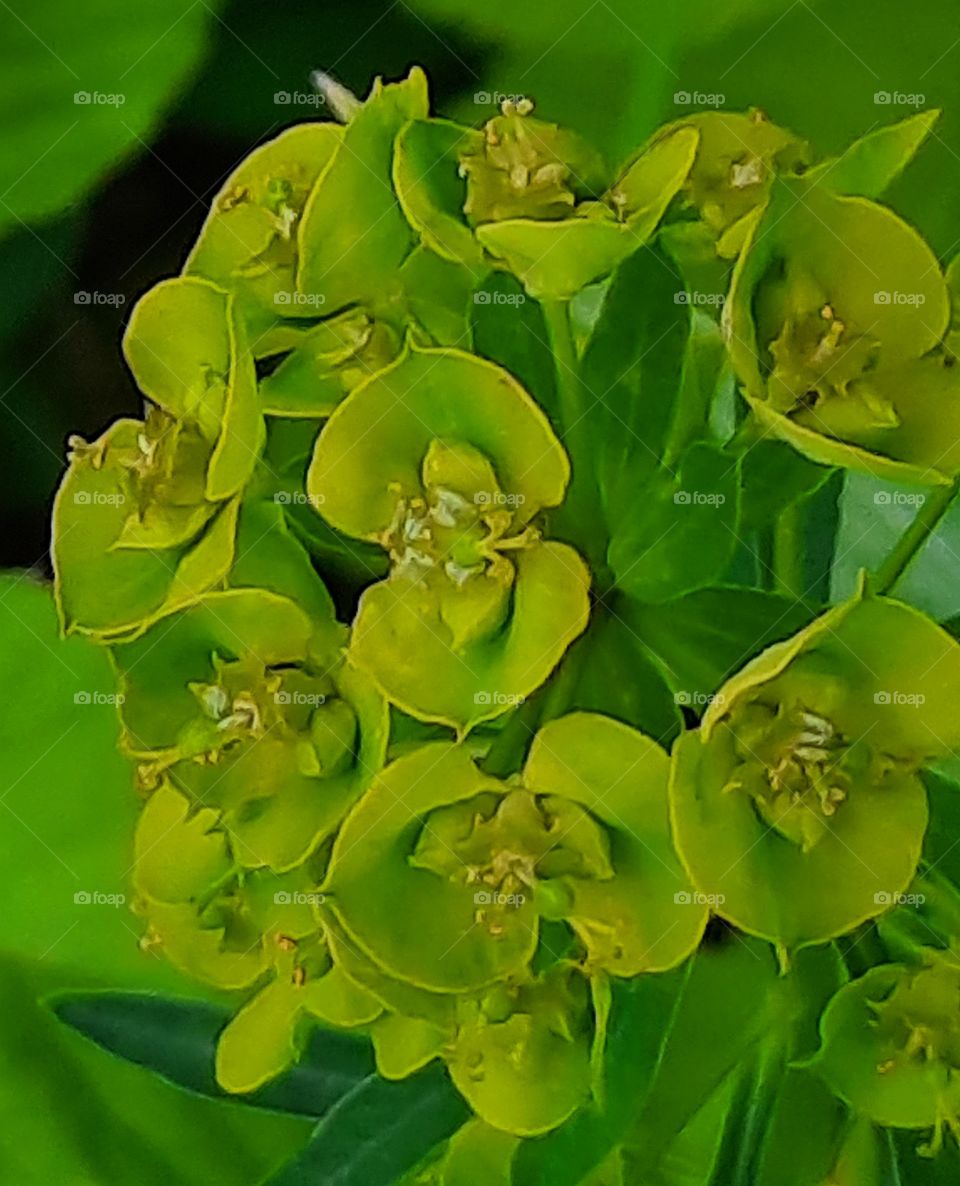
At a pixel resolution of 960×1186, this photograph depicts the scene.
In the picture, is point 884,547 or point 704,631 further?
point 884,547

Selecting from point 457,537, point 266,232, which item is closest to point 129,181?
point 266,232

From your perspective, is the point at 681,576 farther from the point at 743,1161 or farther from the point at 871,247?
the point at 743,1161

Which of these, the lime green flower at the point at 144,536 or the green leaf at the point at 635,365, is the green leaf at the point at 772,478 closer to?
the green leaf at the point at 635,365

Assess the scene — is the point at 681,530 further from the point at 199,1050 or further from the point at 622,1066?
the point at 199,1050

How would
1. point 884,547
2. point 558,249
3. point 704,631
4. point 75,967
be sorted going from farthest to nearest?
point 75,967
point 884,547
point 704,631
point 558,249

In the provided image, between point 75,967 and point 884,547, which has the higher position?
point 884,547
